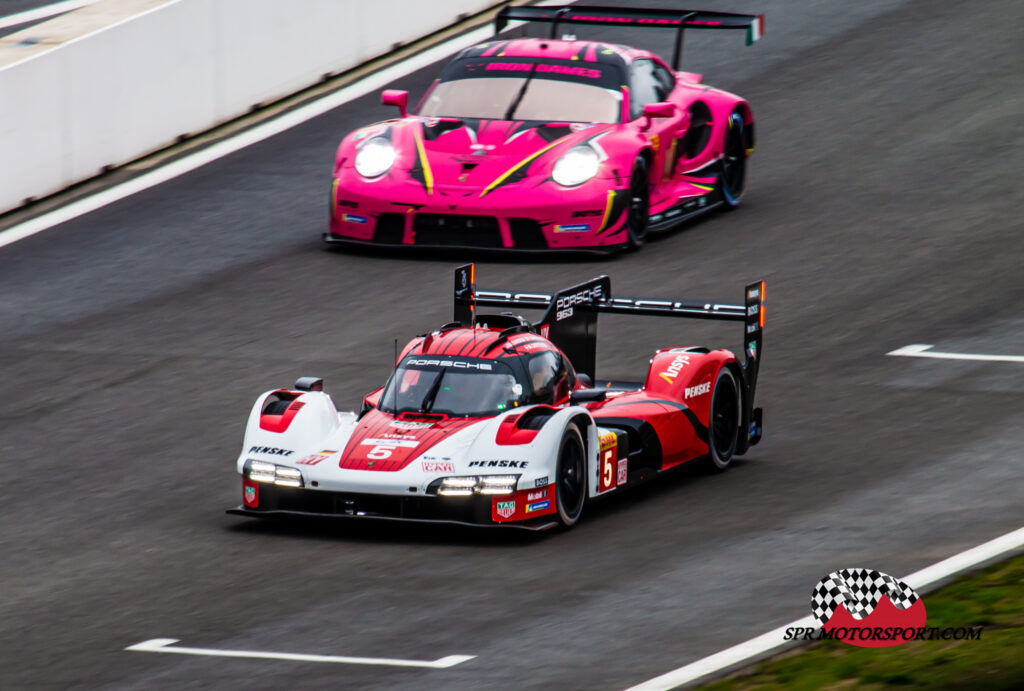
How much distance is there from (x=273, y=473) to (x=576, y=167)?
7263mm

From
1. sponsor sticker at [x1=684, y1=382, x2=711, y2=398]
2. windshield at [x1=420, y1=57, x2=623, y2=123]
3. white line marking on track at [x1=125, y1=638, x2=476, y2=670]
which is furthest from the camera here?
windshield at [x1=420, y1=57, x2=623, y2=123]

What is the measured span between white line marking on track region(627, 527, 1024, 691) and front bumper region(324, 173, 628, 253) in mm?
7830

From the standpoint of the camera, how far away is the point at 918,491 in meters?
12.0

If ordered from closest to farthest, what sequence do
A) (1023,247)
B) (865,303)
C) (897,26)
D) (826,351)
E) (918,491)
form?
1. (918,491)
2. (826,351)
3. (865,303)
4. (1023,247)
5. (897,26)

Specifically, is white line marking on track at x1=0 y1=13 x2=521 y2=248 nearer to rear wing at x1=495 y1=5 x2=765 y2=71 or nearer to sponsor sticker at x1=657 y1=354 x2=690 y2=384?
rear wing at x1=495 y1=5 x2=765 y2=71

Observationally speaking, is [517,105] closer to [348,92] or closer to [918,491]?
[348,92]

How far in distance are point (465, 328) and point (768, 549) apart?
2.57 meters

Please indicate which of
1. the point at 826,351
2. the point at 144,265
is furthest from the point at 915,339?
the point at 144,265

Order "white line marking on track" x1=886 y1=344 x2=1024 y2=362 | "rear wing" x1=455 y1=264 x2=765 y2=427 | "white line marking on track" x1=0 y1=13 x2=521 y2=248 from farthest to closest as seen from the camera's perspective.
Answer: "white line marking on track" x1=0 y1=13 x2=521 y2=248
"white line marking on track" x1=886 y1=344 x2=1024 y2=362
"rear wing" x1=455 y1=264 x2=765 y2=427

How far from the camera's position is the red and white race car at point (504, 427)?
438 inches

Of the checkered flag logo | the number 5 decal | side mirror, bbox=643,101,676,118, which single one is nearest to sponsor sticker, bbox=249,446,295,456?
the number 5 decal

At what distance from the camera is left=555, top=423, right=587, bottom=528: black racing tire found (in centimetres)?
1135

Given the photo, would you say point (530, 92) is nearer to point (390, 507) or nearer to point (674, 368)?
point (674, 368)

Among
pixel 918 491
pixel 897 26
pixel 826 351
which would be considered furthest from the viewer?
pixel 897 26
